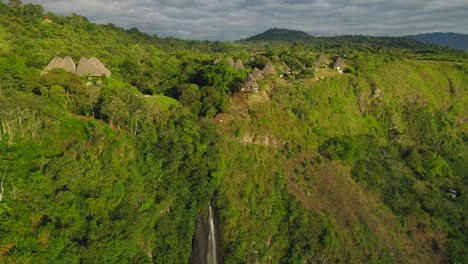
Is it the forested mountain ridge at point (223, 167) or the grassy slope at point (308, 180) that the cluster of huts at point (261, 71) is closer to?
the forested mountain ridge at point (223, 167)

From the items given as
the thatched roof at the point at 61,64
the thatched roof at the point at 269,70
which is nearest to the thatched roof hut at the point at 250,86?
the thatched roof at the point at 269,70

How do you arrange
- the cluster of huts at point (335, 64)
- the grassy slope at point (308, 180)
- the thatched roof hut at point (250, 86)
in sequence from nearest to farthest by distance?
the grassy slope at point (308, 180), the thatched roof hut at point (250, 86), the cluster of huts at point (335, 64)

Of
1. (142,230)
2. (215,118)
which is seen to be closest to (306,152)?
(215,118)

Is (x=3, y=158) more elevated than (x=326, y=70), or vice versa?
(x=326, y=70)

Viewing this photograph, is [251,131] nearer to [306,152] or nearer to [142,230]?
[306,152]

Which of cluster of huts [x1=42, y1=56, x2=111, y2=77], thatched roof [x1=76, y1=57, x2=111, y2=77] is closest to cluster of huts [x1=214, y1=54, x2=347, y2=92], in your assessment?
thatched roof [x1=76, y1=57, x2=111, y2=77]
